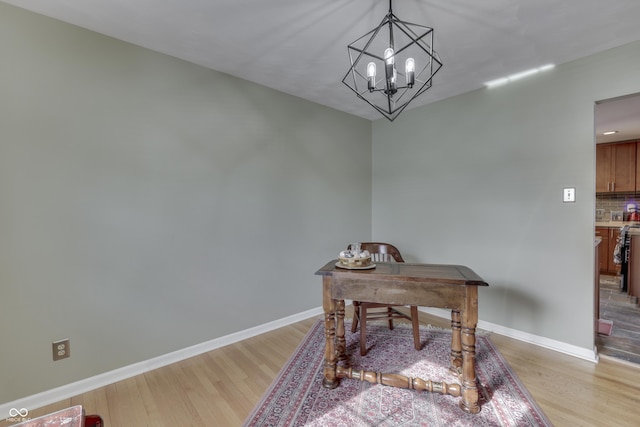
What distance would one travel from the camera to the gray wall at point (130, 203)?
1.72 metres

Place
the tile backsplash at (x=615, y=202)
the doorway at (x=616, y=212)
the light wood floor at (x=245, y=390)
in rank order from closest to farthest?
the light wood floor at (x=245, y=390)
the doorway at (x=616, y=212)
the tile backsplash at (x=615, y=202)

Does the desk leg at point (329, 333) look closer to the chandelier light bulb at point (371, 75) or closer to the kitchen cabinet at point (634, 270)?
the chandelier light bulb at point (371, 75)

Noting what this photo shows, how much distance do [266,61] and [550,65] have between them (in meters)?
2.42

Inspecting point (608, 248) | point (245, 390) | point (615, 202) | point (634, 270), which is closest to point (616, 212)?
point (615, 202)

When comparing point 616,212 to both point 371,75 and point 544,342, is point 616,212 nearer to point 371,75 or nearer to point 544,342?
point 544,342

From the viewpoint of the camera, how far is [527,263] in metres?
2.60

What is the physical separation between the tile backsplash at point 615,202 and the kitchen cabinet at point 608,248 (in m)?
0.51

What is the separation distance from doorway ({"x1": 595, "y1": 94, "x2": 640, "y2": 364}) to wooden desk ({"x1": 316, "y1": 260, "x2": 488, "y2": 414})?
1.62 meters

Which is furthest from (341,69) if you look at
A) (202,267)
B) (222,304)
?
(222,304)

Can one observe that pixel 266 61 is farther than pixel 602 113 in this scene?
No

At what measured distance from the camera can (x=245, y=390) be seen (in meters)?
1.90

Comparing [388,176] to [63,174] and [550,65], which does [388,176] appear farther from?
[63,174]

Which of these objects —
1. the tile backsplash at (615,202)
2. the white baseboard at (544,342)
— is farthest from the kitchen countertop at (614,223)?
the white baseboard at (544,342)

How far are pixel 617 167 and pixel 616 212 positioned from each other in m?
0.88
